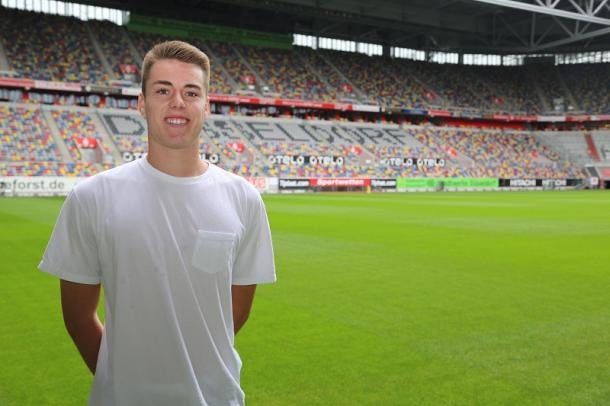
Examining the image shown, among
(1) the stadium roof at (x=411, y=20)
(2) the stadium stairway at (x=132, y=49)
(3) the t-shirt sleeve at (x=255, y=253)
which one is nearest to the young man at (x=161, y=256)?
(3) the t-shirt sleeve at (x=255, y=253)

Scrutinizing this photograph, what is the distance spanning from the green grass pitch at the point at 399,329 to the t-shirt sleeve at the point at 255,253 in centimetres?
255

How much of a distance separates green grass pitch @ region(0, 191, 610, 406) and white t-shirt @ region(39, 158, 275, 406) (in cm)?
266

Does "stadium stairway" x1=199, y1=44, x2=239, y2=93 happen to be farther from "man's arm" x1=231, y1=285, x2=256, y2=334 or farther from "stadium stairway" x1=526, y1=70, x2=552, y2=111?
"man's arm" x1=231, y1=285, x2=256, y2=334

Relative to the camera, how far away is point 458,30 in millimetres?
67750

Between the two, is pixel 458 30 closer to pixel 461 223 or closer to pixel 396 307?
pixel 461 223

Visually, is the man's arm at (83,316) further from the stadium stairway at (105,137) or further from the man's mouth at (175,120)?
the stadium stairway at (105,137)

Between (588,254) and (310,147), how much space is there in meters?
45.9

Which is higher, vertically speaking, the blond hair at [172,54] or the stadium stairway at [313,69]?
the stadium stairway at [313,69]

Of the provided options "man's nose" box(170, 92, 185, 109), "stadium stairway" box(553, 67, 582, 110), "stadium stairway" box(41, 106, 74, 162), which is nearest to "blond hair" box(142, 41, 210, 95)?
"man's nose" box(170, 92, 185, 109)

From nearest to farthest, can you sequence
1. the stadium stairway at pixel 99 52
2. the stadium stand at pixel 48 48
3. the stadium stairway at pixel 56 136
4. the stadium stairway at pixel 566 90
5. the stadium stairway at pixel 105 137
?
the stadium stairway at pixel 56 136 → the stadium stairway at pixel 105 137 → the stadium stand at pixel 48 48 → the stadium stairway at pixel 99 52 → the stadium stairway at pixel 566 90

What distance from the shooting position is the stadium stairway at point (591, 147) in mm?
71512

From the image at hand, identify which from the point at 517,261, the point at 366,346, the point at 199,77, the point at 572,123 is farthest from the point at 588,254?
the point at 572,123

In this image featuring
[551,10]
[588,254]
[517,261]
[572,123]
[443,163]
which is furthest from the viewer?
[572,123]

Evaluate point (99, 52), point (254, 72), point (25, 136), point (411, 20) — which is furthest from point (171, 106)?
point (411, 20)
